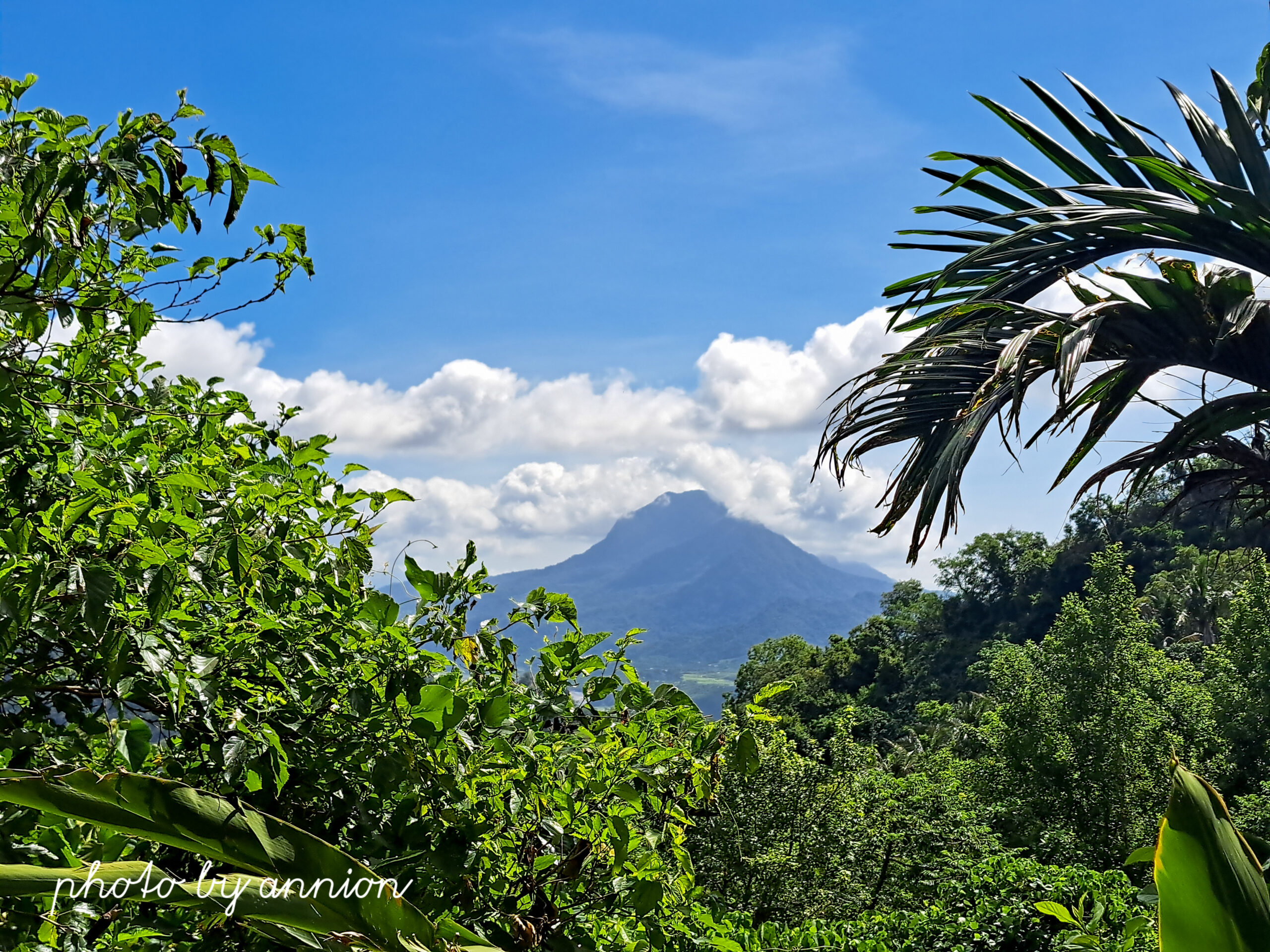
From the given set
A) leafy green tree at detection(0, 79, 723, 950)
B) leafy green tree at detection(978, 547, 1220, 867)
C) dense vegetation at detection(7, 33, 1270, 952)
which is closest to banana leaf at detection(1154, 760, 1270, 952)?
dense vegetation at detection(7, 33, 1270, 952)

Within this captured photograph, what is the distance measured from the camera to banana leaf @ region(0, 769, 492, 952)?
0.81 meters

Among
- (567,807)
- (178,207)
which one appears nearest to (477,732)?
(567,807)

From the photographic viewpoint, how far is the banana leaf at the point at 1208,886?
917 millimetres

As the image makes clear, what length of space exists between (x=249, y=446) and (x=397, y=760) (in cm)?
111

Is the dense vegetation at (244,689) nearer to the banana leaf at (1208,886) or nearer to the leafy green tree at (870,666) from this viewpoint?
the banana leaf at (1208,886)

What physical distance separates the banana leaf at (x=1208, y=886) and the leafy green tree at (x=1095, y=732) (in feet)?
58.2

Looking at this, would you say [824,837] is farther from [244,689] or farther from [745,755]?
[244,689]

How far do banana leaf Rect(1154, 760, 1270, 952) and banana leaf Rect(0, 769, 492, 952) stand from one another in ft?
2.69

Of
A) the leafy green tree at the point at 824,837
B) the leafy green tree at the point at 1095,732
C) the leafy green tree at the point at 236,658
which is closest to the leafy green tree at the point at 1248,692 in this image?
the leafy green tree at the point at 1095,732

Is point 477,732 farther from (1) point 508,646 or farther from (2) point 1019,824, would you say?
(2) point 1019,824

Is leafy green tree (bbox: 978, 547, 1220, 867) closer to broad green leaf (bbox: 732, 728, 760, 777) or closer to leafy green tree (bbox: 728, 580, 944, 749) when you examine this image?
broad green leaf (bbox: 732, 728, 760, 777)

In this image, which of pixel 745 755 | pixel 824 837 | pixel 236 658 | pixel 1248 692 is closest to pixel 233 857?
pixel 236 658

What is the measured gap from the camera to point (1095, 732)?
58.6 feet

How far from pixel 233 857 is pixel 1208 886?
1027mm
